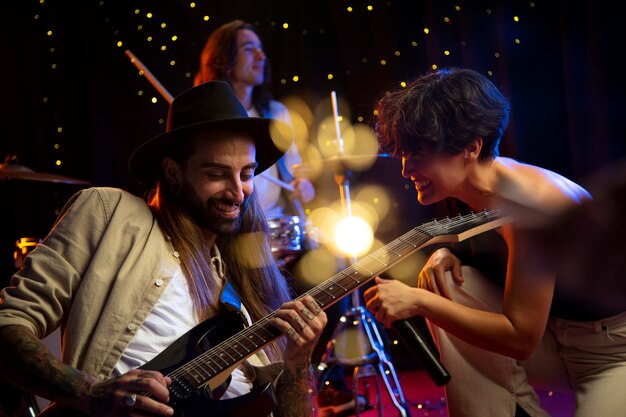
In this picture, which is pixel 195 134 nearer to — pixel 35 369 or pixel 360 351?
pixel 35 369

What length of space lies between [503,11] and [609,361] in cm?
298

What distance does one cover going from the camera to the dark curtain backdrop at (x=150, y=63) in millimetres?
4996

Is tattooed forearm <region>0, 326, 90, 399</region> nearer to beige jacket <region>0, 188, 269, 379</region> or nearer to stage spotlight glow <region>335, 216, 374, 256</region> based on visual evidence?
beige jacket <region>0, 188, 269, 379</region>

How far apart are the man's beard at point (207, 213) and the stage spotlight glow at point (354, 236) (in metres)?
1.82

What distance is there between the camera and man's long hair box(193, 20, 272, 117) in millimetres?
4727

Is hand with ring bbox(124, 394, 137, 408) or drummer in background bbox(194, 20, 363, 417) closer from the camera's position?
hand with ring bbox(124, 394, 137, 408)

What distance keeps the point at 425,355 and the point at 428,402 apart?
2.24m

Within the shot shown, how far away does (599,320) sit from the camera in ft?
7.37

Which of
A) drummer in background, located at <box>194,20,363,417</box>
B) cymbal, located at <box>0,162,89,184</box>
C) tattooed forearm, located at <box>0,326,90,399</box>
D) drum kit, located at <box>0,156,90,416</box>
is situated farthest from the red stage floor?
drum kit, located at <box>0,156,90,416</box>

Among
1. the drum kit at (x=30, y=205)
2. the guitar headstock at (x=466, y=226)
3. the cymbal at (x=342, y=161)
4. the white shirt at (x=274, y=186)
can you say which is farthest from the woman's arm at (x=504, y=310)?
the drum kit at (x=30, y=205)

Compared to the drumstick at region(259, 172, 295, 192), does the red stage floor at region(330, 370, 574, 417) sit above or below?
below

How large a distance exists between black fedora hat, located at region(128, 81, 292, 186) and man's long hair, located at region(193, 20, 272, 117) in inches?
94.7

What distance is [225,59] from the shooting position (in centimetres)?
475

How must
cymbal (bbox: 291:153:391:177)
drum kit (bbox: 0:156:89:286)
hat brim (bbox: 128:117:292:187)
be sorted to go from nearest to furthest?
hat brim (bbox: 128:117:292:187)
cymbal (bbox: 291:153:391:177)
drum kit (bbox: 0:156:89:286)
